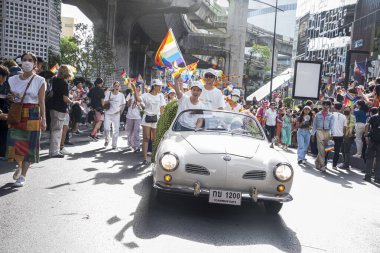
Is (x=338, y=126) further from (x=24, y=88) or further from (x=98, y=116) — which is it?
(x=24, y=88)

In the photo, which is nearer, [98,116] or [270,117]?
[98,116]

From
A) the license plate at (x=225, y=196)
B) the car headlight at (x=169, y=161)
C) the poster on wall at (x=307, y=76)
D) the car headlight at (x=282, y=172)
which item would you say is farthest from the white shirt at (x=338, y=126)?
the car headlight at (x=169, y=161)

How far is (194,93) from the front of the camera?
7180mm

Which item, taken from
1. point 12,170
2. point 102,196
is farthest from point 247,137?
point 12,170

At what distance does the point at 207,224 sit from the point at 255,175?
2.62ft

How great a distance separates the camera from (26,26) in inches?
793

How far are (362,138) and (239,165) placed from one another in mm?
8852

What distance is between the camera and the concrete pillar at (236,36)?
158ft

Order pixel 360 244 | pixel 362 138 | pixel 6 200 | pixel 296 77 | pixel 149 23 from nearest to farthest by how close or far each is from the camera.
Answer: pixel 360 244 < pixel 6 200 < pixel 362 138 < pixel 296 77 < pixel 149 23

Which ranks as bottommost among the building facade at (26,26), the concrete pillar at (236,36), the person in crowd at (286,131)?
the person in crowd at (286,131)

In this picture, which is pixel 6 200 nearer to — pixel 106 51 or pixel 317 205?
pixel 317 205

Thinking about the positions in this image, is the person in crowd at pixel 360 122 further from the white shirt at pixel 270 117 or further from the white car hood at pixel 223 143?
the white car hood at pixel 223 143

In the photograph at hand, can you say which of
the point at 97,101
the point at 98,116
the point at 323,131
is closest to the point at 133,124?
the point at 98,116

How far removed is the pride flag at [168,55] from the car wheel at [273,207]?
6116mm
